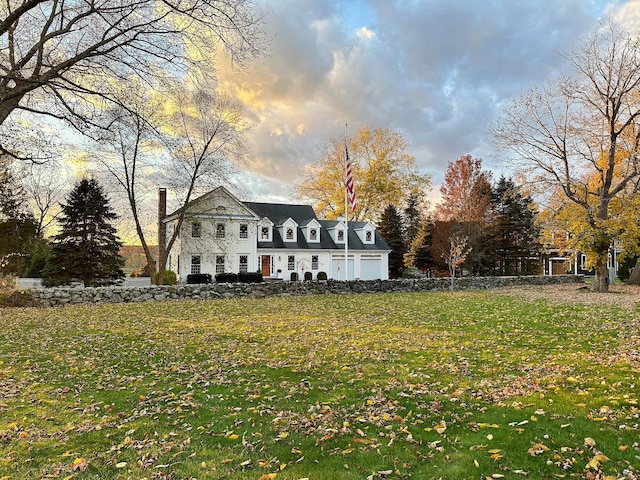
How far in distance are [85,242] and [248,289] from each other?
1220 cm

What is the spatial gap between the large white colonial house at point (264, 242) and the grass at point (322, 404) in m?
17.7

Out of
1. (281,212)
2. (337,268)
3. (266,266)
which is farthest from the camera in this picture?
(281,212)

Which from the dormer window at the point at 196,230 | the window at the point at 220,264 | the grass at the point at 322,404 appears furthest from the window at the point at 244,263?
the grass at the point at 322,404

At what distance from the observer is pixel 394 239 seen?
37469mm

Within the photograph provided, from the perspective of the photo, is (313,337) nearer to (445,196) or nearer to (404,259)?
(404,259)

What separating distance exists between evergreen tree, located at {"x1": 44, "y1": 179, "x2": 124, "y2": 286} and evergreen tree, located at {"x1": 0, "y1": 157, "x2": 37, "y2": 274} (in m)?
2.50

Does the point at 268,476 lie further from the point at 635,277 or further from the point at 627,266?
the point at 627,266

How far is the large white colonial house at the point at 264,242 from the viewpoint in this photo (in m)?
26.9

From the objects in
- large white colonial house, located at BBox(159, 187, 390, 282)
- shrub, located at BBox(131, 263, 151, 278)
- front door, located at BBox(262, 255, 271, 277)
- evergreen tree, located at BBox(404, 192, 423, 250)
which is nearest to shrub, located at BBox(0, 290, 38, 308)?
large white colonial house, located at BBox(159, 187, 390, 282)

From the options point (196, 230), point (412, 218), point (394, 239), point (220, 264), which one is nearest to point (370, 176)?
point (412, 218)

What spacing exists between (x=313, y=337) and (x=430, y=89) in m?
15.0

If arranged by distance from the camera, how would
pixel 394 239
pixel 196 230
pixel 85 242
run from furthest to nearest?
1. pixel 394 239
2. pixel 196 230
3. pixel 85 242

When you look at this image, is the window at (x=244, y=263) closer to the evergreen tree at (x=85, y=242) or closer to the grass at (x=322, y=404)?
the evergreen tree at (x=85, y=242)

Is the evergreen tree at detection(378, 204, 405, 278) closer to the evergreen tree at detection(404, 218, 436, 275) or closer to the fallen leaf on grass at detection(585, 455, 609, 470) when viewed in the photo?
the evergreen tree at detection(404, 218, 436, 275)
